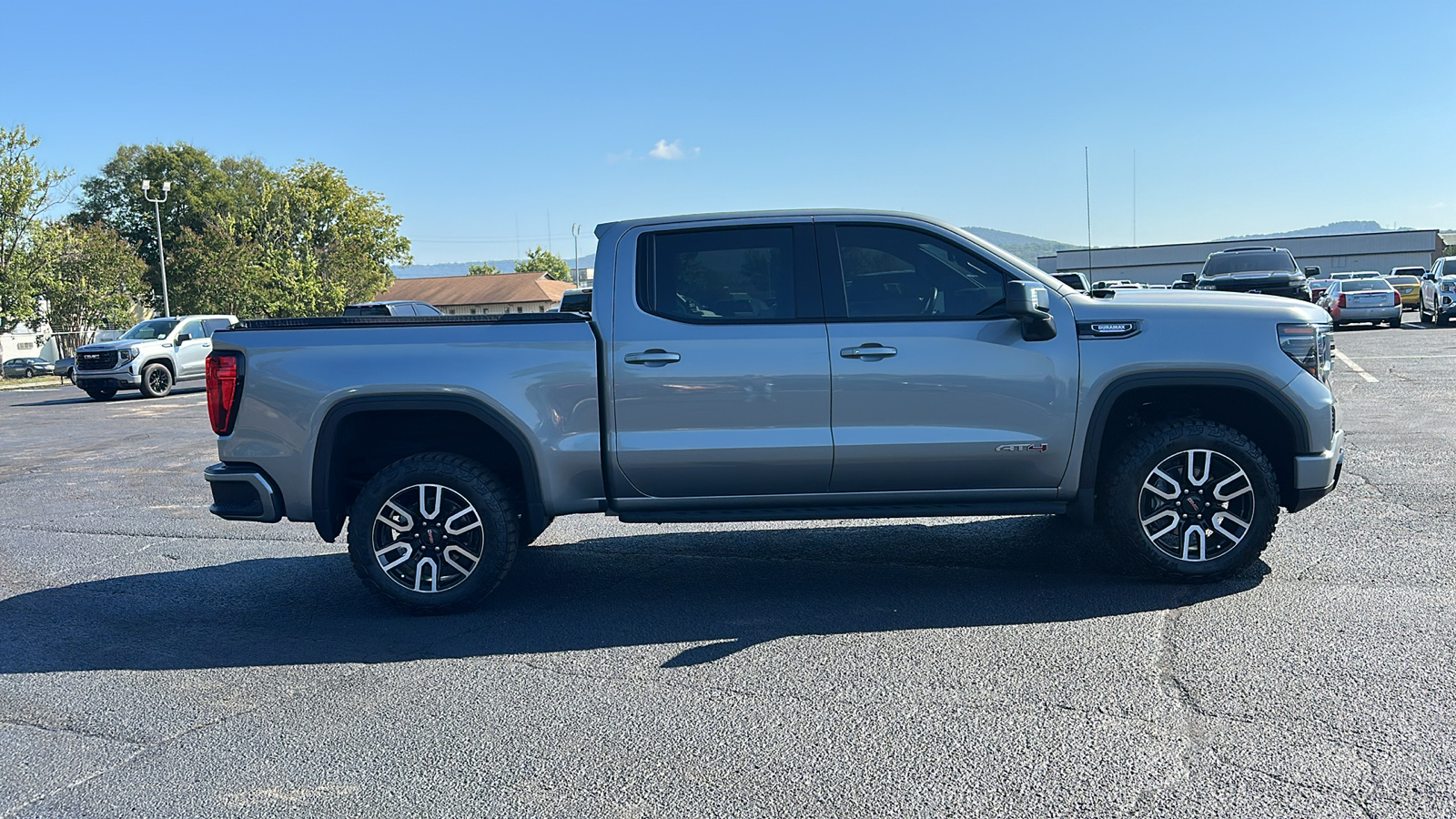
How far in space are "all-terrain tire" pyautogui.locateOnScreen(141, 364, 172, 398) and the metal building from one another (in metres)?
69.5

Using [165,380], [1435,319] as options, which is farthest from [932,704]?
[1435,319]

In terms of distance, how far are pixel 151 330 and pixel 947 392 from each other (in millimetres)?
24198

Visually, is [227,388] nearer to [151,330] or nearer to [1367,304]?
[151,330]

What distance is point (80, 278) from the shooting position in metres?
42.1

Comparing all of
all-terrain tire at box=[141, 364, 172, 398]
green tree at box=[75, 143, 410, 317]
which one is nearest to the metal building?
green tree at box=[75, 143, 410, 317]

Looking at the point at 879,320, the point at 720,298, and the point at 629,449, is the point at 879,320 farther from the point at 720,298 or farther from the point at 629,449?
the point at 629,449

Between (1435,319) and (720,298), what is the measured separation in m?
29.8

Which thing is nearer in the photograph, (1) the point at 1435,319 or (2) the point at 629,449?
(2) the point at 629,449

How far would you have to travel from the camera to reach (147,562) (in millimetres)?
7246

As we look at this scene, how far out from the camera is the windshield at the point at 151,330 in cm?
2502

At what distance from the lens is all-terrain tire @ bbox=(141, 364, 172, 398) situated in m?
23.8

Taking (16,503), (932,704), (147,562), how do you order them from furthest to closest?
1. (16,503)
2. (147,562)
3. (932,704)

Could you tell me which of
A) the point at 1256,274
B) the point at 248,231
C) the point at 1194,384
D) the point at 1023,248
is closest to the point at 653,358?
the point at 1194,384

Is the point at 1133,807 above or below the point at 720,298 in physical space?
below
